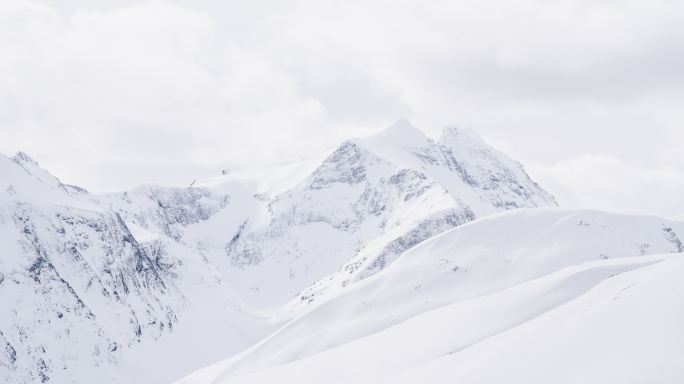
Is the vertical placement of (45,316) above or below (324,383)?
above

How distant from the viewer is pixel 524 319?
227 feet

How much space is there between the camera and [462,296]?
140 m

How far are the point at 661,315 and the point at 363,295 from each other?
108m

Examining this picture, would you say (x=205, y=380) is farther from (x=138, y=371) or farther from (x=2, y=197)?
(x=2, y=197)

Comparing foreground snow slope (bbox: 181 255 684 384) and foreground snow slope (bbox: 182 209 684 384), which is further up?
foreground snow slope (bbox: 182 209 684 384)

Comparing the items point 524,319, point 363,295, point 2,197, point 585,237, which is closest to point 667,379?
point 524,319

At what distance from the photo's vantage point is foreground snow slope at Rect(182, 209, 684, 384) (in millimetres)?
64000

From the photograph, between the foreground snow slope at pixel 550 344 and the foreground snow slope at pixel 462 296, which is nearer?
the foreground snow slope at pixel 550 344

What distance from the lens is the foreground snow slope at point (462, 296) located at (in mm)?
64000

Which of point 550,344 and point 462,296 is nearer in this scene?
point 550,344

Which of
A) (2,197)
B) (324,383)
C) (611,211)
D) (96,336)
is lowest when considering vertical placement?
(324,383)

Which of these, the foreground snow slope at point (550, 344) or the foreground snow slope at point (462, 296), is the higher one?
the foreground snow slope at point (462, 296)

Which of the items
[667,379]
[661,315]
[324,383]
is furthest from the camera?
[324,383]

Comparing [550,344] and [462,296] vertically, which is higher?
[462,296]
